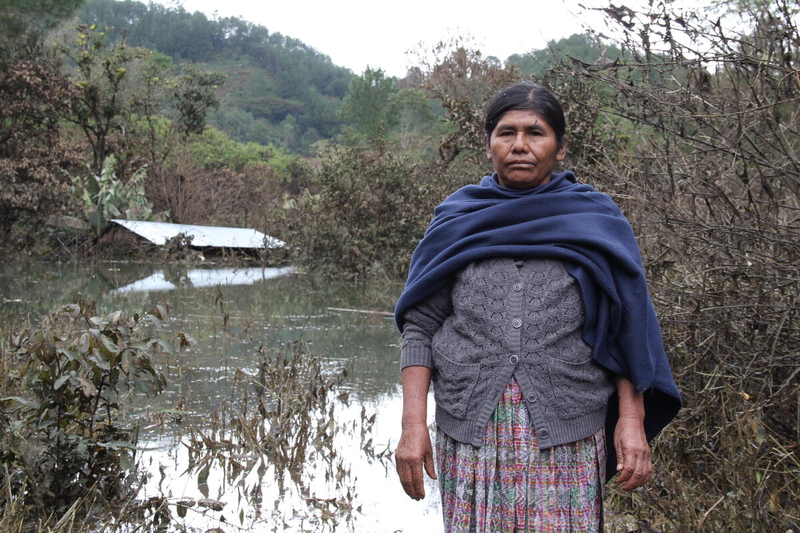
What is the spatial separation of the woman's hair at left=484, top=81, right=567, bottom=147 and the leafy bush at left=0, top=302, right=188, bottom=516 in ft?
6.27

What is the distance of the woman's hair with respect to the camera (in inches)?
85.9

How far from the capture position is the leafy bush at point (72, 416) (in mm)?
3291

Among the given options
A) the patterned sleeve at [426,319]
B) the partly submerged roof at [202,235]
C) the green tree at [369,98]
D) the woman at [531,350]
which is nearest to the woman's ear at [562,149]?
the woman at [531,350]

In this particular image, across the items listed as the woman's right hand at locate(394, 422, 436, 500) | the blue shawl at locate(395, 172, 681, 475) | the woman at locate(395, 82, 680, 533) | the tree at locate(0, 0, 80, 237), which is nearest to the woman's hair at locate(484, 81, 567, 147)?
the woman at locate(395, 82, 680, 533)

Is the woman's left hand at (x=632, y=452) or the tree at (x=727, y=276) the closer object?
the woman's left hand at (x=632, y=452)

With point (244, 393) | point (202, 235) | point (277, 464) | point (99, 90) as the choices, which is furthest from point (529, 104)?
point (99, 90)

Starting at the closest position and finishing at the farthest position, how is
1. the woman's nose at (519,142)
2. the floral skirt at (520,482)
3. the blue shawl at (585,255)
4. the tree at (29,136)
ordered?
the floral skirt at (520,482) < the blue shawl at (585,255) < the woman's nose at (519,142) < the tree at (29,136)

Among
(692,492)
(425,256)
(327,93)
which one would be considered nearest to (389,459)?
(692,492)

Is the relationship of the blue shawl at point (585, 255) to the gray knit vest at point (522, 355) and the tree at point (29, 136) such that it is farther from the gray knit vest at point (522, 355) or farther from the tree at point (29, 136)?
the tree at point (29, 136)

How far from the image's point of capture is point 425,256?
2.26 m

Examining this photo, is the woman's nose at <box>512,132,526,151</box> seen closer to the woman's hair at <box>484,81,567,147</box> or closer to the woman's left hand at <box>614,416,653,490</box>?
the woman's hair at <box>484,81,567,147</box>

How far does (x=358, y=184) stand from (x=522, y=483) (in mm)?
13666

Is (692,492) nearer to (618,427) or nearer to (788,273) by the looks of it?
(788,273)

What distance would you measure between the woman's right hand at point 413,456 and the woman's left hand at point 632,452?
1.49 feet
